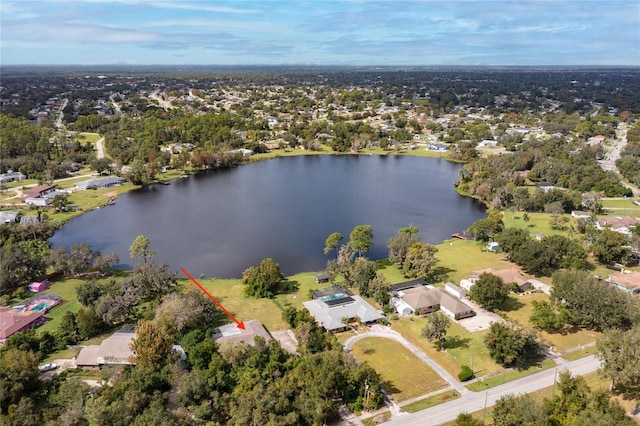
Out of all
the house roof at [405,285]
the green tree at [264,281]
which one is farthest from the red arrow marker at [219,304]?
the house roof at [405,285]

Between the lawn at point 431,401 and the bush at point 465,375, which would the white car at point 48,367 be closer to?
the lawn at point 431,401

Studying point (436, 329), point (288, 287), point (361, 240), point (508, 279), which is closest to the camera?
point (436, 329)

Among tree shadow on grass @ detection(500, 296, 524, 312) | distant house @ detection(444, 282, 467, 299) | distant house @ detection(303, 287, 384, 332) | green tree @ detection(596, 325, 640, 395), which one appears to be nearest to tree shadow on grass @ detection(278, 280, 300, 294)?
distant house @ detection(303, 287, 384, 332)

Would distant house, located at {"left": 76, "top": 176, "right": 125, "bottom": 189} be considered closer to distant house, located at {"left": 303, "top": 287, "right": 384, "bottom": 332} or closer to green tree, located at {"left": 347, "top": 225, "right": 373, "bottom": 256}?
green tree, located at {"left": 347, "top": 225, "right": 373, "bottom": 256}

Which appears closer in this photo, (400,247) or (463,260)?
(400,247)

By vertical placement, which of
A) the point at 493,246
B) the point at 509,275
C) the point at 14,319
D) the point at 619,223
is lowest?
the point at 14,319

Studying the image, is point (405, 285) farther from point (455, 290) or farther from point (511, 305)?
point (511, 305)

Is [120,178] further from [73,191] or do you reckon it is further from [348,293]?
[348,293]

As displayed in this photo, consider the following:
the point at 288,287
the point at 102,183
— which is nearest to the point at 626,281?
the point at 288,287
